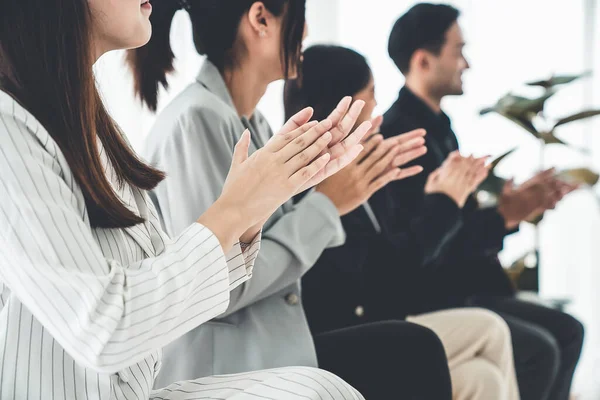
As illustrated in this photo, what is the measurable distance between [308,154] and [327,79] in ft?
2.34

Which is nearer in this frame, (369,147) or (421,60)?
(369,147)

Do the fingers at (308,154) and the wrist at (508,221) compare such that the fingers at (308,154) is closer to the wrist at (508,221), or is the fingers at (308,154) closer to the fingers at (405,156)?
the fingers at (405,156)

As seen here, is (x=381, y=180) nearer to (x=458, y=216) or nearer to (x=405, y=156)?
(x=405, y=156)

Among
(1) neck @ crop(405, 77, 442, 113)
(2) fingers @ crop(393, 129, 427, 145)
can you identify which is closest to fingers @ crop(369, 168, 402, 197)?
(2) fingers @ crop(393, 129, 427, 145)

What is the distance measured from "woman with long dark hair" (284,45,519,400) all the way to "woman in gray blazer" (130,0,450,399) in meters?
0.17

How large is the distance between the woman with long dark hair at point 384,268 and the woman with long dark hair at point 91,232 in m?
0.52

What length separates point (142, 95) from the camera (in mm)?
1267

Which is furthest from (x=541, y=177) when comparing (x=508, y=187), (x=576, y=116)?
(x=576, y=116)

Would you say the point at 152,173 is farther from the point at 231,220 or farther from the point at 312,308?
the point at 312,308

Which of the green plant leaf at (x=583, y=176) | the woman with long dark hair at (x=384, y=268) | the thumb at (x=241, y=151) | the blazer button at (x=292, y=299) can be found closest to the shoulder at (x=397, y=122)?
the woman with long dark hair at (x=384, y=268)

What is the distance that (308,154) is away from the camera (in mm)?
825

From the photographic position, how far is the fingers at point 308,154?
32.1 inches

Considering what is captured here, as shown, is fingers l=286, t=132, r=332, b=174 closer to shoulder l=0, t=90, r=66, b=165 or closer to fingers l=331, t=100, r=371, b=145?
fingers l=331, t=100, r=371, b=145

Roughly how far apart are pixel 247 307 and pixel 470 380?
60 centimetres
